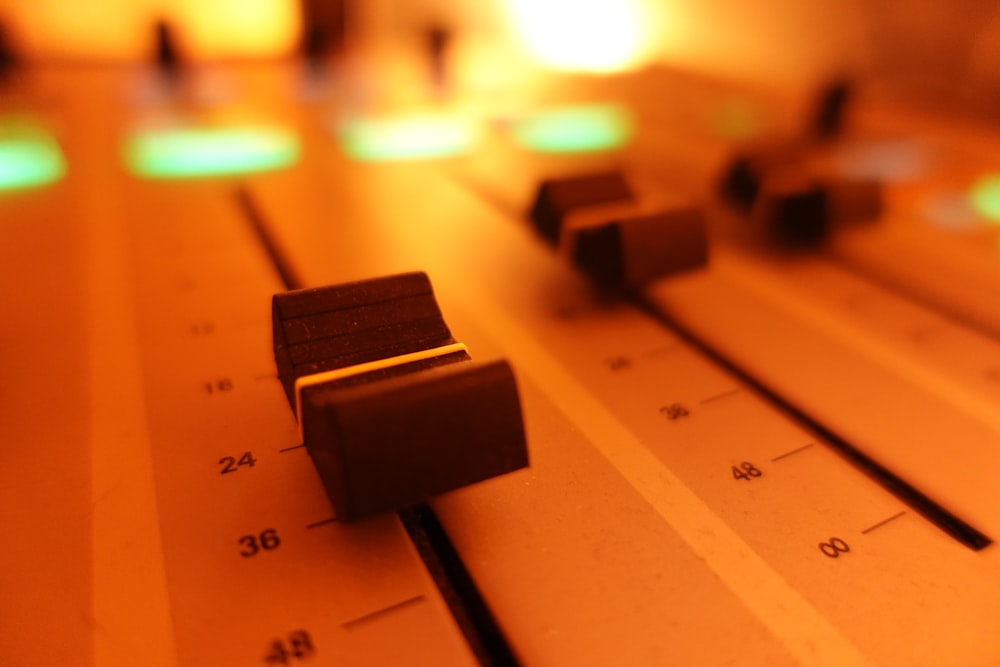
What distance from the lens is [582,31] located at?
68.0 inches

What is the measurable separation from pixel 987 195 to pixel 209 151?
102 centimetres

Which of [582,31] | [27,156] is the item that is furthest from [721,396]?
[582,31]

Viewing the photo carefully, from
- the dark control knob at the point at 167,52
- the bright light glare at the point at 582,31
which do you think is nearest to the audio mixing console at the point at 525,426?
the dark control knob at the point at 167,52

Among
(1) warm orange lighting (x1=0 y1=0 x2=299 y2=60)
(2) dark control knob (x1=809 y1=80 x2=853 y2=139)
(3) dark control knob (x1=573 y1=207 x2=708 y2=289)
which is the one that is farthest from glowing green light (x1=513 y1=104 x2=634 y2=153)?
(1) warm orange lighting (x1=0 y1=0 x2=299 y2=60)

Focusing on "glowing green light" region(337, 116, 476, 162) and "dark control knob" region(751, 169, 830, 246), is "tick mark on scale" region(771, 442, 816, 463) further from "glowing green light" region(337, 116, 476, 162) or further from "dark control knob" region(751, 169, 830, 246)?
"glowing green light" region(337, 116, 476, 162)

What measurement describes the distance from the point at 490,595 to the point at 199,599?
Result: 147 millimetres

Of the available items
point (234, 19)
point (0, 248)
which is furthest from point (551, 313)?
point (234, 19)

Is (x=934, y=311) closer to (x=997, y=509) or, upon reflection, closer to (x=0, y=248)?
(x=997, y=509)

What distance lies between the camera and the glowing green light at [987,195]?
2.97 ft

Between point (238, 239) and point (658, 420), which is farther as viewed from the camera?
point (238, 239)

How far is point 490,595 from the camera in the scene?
371mm

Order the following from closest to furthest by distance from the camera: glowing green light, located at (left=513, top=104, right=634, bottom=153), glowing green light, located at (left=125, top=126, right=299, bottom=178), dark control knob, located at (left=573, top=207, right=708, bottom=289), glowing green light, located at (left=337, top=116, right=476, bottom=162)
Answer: dark control knob, located at (left=573, top=207, right=708, bottom=289)
glowing green light, located at (left=125, top=126, right=299, bottom=178)
glowing green light, located at (left=337, top=116, right=476, bottom=162)
glowing green light, located at (left=513, top=104, right=634, bottom=153)

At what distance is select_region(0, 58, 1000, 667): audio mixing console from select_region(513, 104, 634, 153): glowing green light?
0.15 m

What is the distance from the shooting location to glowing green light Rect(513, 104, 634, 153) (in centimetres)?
110
